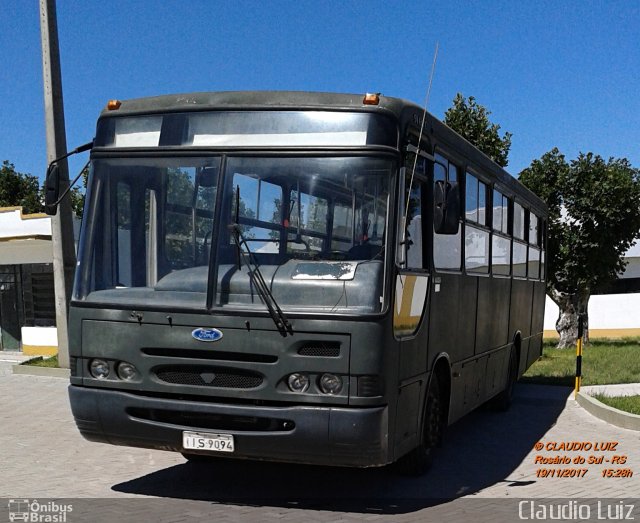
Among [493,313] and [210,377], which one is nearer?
[210,377]

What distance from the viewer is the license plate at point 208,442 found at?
22.1ft

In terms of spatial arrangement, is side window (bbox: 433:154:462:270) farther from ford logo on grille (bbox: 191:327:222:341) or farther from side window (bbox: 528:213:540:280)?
side window (bbox: 528:213:540:280)

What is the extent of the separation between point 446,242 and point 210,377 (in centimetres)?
292

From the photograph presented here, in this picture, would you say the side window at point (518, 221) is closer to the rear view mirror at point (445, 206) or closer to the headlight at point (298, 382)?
the rear view mirror at point (445, 206)

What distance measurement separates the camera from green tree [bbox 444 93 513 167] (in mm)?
23922

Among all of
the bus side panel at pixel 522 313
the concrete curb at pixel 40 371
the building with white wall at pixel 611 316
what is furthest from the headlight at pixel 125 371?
→ the building with white wall at pixel 611 316

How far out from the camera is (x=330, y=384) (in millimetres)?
6566

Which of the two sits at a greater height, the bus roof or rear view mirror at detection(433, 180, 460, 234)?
the bus roof

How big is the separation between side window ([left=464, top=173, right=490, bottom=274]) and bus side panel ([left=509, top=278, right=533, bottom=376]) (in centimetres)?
230

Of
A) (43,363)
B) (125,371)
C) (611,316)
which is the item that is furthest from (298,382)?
(611,316)

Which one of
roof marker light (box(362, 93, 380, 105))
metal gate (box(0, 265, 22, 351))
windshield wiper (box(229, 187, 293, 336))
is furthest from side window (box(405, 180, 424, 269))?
metal gate (box(0, 265, 22, 351))

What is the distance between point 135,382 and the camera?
6.98 metres

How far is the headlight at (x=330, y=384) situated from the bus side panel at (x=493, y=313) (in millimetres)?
3905

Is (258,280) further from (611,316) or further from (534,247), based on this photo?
(611,316)
